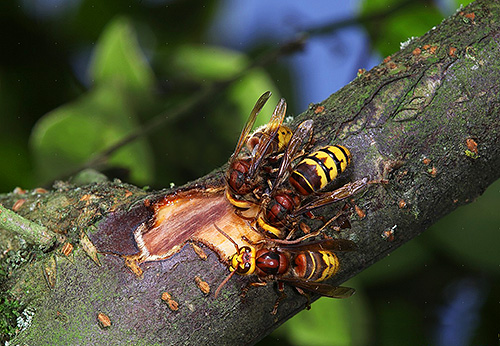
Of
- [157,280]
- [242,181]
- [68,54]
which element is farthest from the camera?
[68,54]

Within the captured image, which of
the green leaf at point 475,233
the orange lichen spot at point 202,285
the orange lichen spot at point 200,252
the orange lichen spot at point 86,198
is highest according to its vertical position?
the orange lichen spot at point 86,198

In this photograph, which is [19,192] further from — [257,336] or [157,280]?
[257,336]

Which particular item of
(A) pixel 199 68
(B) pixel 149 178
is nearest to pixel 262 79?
(A) pixel 199 68

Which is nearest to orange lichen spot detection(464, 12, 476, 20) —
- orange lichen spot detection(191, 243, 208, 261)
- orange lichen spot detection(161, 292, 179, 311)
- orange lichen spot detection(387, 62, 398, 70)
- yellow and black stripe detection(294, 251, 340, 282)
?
orange lichen spot detection(387, 62, 398, 70)

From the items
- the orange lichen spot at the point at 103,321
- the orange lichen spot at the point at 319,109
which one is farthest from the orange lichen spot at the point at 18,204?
the orange lichen spot at the point at 319,109

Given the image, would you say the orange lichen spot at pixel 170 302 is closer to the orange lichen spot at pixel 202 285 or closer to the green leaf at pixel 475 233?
the orange lichen spot at pixel 202 285

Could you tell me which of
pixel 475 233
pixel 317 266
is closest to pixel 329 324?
pixel 475 233

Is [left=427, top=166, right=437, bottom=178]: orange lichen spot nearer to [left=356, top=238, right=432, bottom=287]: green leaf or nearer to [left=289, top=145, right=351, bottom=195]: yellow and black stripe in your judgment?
[left=289, top=145, right=351, bottom=195]: yellow and black stripe
